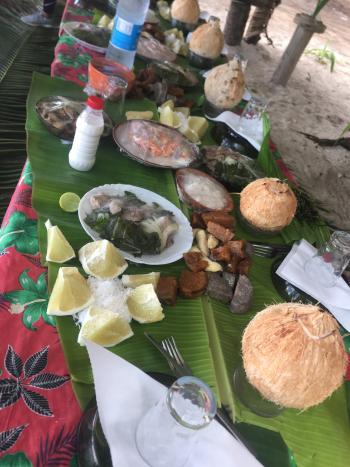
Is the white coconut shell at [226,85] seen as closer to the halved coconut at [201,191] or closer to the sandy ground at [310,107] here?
the halved coconut at [201,191]

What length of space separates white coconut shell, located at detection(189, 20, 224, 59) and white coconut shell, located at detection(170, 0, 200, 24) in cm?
45

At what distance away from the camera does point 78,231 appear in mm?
1119

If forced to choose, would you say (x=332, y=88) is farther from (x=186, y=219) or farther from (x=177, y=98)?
(x=186, y=219)

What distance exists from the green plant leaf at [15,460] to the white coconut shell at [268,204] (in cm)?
91

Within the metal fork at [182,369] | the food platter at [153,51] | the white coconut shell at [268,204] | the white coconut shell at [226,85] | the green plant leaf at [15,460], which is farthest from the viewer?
the food platter at [153,51]

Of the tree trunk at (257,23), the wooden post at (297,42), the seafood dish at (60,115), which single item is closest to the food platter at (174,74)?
the seafood dish at (60,115)

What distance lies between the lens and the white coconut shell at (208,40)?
7.20ft

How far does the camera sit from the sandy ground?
3.14 metres

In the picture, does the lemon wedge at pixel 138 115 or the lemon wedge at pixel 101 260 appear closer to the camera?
the lemon wedge at pixel 101 260

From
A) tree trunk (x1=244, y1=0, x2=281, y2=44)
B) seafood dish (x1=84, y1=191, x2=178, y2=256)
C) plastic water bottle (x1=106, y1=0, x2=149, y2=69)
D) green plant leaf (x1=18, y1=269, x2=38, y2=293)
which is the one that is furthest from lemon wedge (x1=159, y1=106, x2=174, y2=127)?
tree trunk (x1=244, y1=0, x2=281, y2=44)

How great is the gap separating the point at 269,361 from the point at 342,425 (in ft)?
1.08

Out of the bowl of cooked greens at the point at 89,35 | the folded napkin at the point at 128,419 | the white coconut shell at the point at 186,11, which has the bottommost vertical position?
the bowl of cooked greens at the point at 89,35

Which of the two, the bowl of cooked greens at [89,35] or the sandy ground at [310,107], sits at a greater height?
the bowl of cooked greens at [89,35]

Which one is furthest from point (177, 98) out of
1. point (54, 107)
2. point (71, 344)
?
point (71, 344)
